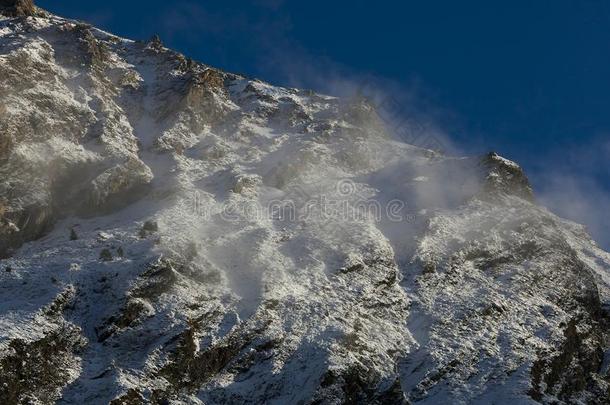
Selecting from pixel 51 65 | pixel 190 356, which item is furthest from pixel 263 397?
pixel 51 65

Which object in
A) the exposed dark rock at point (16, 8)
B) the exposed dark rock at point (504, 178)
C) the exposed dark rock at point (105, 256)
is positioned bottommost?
the exposed dark rock at point (105, 256)

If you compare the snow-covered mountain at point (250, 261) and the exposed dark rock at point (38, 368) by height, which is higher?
the snow-covered mountain at point (250, 261)

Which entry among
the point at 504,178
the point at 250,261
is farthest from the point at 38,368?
the point at 504,178

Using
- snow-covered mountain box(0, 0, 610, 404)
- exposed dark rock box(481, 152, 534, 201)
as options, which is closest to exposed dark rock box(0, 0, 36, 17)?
snow-covered mountain box(0, 0, 610, 404)

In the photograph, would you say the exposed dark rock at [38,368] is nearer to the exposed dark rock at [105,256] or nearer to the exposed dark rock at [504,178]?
the exposed dark rock at [105,256]

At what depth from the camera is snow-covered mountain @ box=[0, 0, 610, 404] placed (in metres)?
52.0

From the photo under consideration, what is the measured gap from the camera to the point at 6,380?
149 feet

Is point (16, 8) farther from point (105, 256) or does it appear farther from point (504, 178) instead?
point (504, 178)

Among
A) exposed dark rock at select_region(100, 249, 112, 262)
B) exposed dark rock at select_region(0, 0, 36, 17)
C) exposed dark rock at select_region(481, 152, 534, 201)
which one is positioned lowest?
exposed dark rock at select_region(100, 249, 112, 262)

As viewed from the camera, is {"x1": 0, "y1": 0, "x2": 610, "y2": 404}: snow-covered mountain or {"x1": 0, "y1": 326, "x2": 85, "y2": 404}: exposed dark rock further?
{"x1": 0, "y1": 0, "x2": 610, "y2": 404}: snow-covered mountain

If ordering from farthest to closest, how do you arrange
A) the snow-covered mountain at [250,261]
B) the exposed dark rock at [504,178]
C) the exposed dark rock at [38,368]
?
1. the exposed dark rock at [504,178]
2. the snow-covered mountain at [250,261]
3. the exposed dark rock at [38,368]

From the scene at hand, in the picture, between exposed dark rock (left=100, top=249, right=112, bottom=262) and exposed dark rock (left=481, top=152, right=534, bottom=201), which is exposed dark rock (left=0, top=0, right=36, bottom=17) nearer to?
exposed dark rock (left=100, top=249, right=112, bottom=262)

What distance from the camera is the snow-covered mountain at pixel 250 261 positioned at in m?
52.0

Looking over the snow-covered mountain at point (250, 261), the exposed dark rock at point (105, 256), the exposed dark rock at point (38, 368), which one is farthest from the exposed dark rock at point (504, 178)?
the exposed dark rock at point (38, 368)
